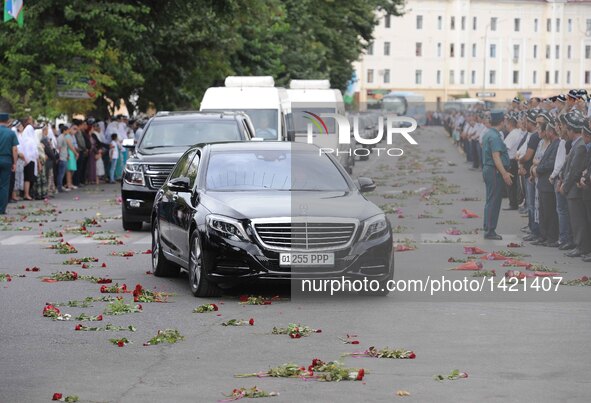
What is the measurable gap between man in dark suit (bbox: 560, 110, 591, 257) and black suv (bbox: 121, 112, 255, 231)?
5.77 m

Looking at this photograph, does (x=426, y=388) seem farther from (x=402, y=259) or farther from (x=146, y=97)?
(x=146, y=97)

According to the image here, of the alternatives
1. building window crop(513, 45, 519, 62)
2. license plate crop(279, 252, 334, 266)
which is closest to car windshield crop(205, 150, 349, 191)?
license plate crop(279, 252, 334, 266)

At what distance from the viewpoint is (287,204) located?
1404cm

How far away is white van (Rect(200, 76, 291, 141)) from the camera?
3216cm

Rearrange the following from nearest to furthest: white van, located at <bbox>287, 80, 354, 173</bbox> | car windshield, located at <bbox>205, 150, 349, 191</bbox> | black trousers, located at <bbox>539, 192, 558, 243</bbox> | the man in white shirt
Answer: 1. car windshield, located at <bbox>205, 150, 349, 191</bbox>
2. black trousers, located at <bbox>539, 192, 558, 243</bbox>
3. the man in white shirt
4. white van, located at <bbox>287, 80, 354, 173</bbox>

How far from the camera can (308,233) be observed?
539 inches

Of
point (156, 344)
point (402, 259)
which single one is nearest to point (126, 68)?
point (402, 259)

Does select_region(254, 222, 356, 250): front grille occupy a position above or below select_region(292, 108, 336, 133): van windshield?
above

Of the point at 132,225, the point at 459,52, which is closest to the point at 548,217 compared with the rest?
the point at 132,225

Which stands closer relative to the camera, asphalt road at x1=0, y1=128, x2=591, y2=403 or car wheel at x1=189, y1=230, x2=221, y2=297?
asphalt road at x1=0, y1=128, x2=591, y2=403

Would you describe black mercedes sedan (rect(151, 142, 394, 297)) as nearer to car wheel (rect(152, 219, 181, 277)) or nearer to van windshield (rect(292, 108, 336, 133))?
car wheel (rect(152, 219, 181, 277))

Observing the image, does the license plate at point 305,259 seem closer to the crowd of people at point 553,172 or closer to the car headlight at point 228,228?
the car headlight at point 228,228

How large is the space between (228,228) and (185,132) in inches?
416

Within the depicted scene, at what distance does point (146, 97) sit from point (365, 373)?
136ft
